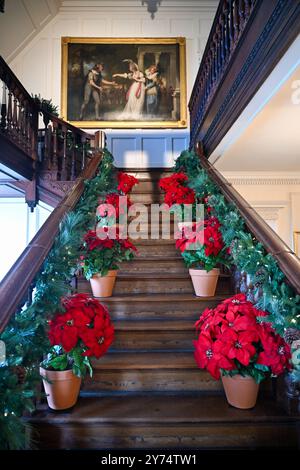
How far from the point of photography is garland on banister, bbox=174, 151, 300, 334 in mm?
1386

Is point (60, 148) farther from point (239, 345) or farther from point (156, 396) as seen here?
point (239, 345)

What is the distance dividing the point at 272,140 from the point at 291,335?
225 centimetres

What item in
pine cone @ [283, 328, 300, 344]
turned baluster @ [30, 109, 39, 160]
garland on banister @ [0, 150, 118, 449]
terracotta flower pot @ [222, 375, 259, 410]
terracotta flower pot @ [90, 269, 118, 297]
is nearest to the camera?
garland on banister @ [0, 150, 118, 449]

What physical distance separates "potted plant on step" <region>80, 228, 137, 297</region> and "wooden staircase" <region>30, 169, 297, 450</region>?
122 mm

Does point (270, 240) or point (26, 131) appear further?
point (26, 131)

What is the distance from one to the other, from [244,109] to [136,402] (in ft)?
6.87

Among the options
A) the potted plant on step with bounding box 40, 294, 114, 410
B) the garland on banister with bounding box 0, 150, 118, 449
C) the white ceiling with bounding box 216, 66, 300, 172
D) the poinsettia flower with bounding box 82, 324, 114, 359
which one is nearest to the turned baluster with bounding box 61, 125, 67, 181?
the white ceiling with bounding box 216, 66, 300, 172

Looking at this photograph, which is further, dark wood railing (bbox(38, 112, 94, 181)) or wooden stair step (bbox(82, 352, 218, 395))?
dark wood railing (bbox(38, 112, 94, 181))

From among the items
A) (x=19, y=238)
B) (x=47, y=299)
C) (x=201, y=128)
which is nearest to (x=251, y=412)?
(x=47, y=299)

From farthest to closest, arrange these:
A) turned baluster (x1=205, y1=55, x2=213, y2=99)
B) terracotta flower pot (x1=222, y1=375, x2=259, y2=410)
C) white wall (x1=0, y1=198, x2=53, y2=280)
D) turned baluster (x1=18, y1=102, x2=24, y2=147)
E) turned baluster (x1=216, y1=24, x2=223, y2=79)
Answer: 1. white wall (x1=0, y1=198, x2=53, y2=280)
2. turned baluster (x1=18, y1=102, x2=24, y2=147)
3. turned baluster (x1=205, y1=55, x2=213, y2=99)
4. turned baluster (x1=216, y1=24, x2=223, y2=79)
5. terracotta flower pot (x1=222, y1=375, x2=259, y2=410)

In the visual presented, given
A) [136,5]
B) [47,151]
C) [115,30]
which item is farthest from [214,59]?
[136,5]

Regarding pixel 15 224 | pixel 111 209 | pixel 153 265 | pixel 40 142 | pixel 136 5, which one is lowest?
pixel 153 265

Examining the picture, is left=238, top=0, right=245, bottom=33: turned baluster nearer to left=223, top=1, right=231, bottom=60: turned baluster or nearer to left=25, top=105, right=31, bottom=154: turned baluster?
left=223, top=1, right=231, bottom=60: turned baluster

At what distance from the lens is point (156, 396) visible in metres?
1.81
